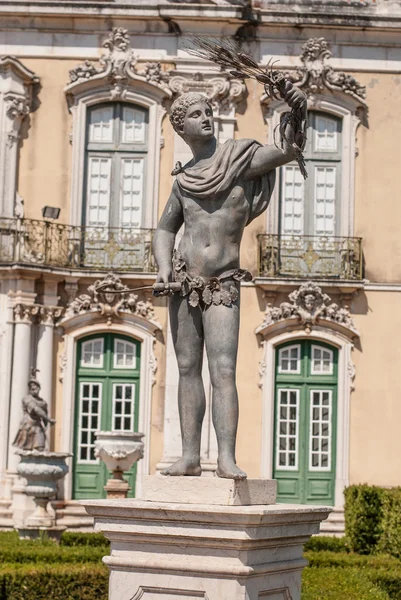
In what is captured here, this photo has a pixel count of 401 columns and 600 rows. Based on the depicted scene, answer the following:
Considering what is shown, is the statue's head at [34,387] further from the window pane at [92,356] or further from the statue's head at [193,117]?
the statue's head at [193,117]

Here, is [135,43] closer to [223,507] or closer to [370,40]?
[370,40]

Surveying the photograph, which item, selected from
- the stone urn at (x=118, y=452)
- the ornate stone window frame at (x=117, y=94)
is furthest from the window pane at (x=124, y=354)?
the stone urn at (x=118, y=452)

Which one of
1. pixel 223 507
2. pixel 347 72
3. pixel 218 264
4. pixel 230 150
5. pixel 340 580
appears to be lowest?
pixel 340 580

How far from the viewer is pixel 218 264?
740 cm

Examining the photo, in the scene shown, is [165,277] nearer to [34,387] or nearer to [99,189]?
[34,387]

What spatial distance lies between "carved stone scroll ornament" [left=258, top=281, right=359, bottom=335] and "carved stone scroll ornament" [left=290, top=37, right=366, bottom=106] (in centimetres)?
320

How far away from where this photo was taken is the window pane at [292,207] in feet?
72.9

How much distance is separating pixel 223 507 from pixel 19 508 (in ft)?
45.2

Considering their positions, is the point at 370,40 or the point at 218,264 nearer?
the point at 218,264

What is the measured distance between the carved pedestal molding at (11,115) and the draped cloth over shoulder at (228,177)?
14.5m

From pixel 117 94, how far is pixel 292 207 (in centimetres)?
342

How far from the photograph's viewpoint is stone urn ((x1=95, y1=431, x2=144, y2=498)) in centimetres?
1908

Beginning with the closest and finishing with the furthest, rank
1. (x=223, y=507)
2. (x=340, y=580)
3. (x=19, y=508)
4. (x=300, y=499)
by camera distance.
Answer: (x=223, y=507) < (x=340, y=580) < (x=19, y=508) < (x=300, y=499)

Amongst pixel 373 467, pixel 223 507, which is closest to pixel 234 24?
pixel 373 467
